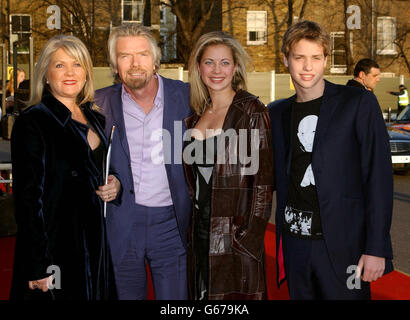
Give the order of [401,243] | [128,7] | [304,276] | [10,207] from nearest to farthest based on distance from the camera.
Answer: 1. [304,276]
2. [401,243]
3. [10,207]
4. [128,7]

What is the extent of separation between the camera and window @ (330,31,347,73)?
31.4m

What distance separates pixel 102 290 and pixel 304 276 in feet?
3.56

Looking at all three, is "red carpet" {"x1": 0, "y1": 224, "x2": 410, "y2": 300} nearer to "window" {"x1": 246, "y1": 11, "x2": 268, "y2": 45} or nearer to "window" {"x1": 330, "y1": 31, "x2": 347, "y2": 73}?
"window" {"x1": 246, "y1": 11, "x2": 268, "y2": 45}

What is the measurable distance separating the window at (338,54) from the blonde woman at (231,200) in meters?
29.4

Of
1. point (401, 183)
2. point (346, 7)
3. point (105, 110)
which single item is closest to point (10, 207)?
point (105, 110)

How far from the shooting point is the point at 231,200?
10.1ft

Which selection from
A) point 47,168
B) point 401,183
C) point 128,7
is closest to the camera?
point 47,168

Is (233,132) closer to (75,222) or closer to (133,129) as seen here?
(133,129)

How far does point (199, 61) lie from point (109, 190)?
3.18ft

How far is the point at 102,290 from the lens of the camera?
312cm

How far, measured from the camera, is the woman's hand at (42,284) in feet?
9.23

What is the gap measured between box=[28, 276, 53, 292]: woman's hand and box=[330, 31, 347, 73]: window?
30.1 meters

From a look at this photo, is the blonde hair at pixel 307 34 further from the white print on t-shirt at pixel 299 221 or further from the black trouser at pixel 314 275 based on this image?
the black trouser at pixel 314 275

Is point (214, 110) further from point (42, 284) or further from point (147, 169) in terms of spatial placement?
point (42, 284)
